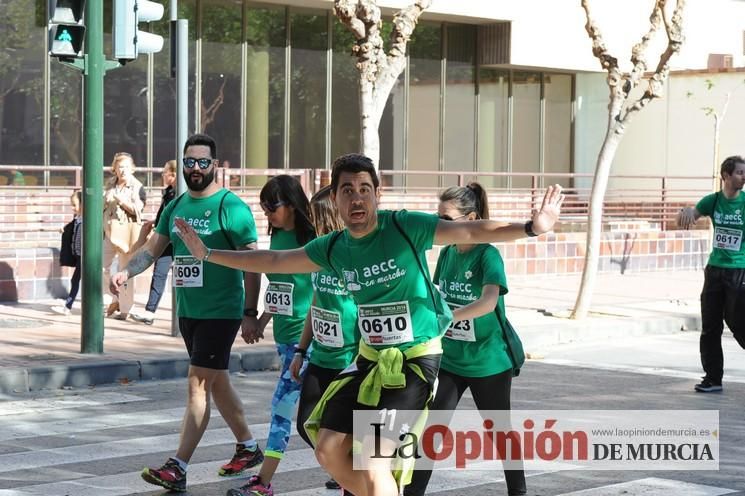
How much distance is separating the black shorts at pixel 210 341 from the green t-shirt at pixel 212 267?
0.04m

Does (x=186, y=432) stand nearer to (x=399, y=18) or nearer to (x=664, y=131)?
(x=399, y=18)

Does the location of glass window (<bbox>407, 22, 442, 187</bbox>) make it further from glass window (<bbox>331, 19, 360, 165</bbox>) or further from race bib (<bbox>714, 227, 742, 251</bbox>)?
race bib (<bbox>714, 227, 742, 251</bbox>)

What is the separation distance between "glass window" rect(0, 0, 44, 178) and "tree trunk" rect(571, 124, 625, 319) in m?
9.97

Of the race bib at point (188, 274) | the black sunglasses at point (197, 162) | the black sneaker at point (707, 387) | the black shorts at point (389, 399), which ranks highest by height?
the black sunglasses at point (197, 162)

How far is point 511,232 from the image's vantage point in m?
5.29

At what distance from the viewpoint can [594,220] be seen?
651 inches

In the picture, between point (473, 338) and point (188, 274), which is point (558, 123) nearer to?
point (188, 274)

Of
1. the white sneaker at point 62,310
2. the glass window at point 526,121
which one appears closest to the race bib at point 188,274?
the white sneaker at point 62,310

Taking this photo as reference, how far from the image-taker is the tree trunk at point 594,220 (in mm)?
16000

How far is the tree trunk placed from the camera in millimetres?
16000

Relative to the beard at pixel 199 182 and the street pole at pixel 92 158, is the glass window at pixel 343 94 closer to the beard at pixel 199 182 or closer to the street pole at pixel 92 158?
the street pole at pixel 92 158

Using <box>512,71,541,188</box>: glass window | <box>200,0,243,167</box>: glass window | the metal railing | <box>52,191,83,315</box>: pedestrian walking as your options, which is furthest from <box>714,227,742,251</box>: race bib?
<box>512,71,541,188</box>: glass window

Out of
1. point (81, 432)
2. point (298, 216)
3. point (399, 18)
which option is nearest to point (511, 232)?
point (298, 216)

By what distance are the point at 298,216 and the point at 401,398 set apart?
205 centimetres
